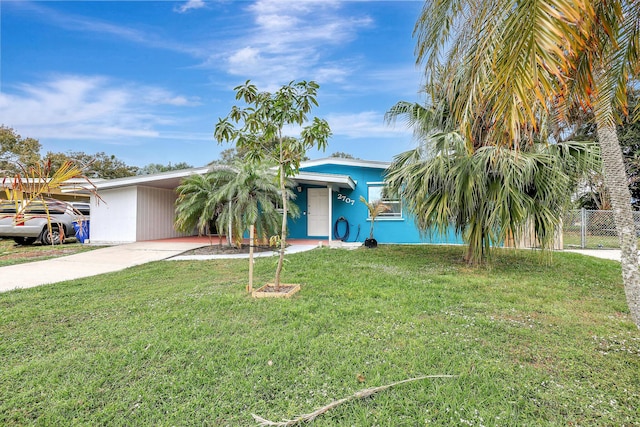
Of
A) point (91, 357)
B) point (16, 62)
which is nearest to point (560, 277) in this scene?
point (91, 357)

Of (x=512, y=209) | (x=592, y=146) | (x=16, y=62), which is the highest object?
(x=16, y=62)

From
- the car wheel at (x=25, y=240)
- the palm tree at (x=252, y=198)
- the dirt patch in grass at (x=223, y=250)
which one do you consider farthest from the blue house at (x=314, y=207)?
the dirt patch in grass at (x=223, y=250)

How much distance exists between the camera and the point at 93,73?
12297mm

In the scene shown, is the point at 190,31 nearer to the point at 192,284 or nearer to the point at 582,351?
the point at 192,284

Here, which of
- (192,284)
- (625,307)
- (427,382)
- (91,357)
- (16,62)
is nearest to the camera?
(427,382)

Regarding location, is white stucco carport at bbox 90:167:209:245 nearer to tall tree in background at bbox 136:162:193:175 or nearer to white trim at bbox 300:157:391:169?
white trim at bbox 300:157:391:169

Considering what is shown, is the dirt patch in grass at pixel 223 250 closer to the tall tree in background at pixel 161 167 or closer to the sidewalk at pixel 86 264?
the sidewalk at pixel 86 264

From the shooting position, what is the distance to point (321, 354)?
300 centimetres

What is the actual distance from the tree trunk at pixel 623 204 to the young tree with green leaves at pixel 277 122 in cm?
325

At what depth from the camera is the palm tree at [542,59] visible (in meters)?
1.62

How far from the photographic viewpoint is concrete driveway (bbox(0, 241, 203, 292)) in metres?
6.37

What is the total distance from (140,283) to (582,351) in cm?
658

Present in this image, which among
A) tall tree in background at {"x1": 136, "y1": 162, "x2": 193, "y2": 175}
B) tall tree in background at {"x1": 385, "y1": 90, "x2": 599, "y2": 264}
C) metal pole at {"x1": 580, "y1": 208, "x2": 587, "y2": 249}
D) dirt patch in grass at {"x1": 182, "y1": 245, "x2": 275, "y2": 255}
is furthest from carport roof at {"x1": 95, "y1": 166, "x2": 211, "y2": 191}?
tall tree in background at {"x1": 136, "y1": 162, "x2": 193, "y2": 175}

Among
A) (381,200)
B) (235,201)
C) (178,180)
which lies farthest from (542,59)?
(178,180)
